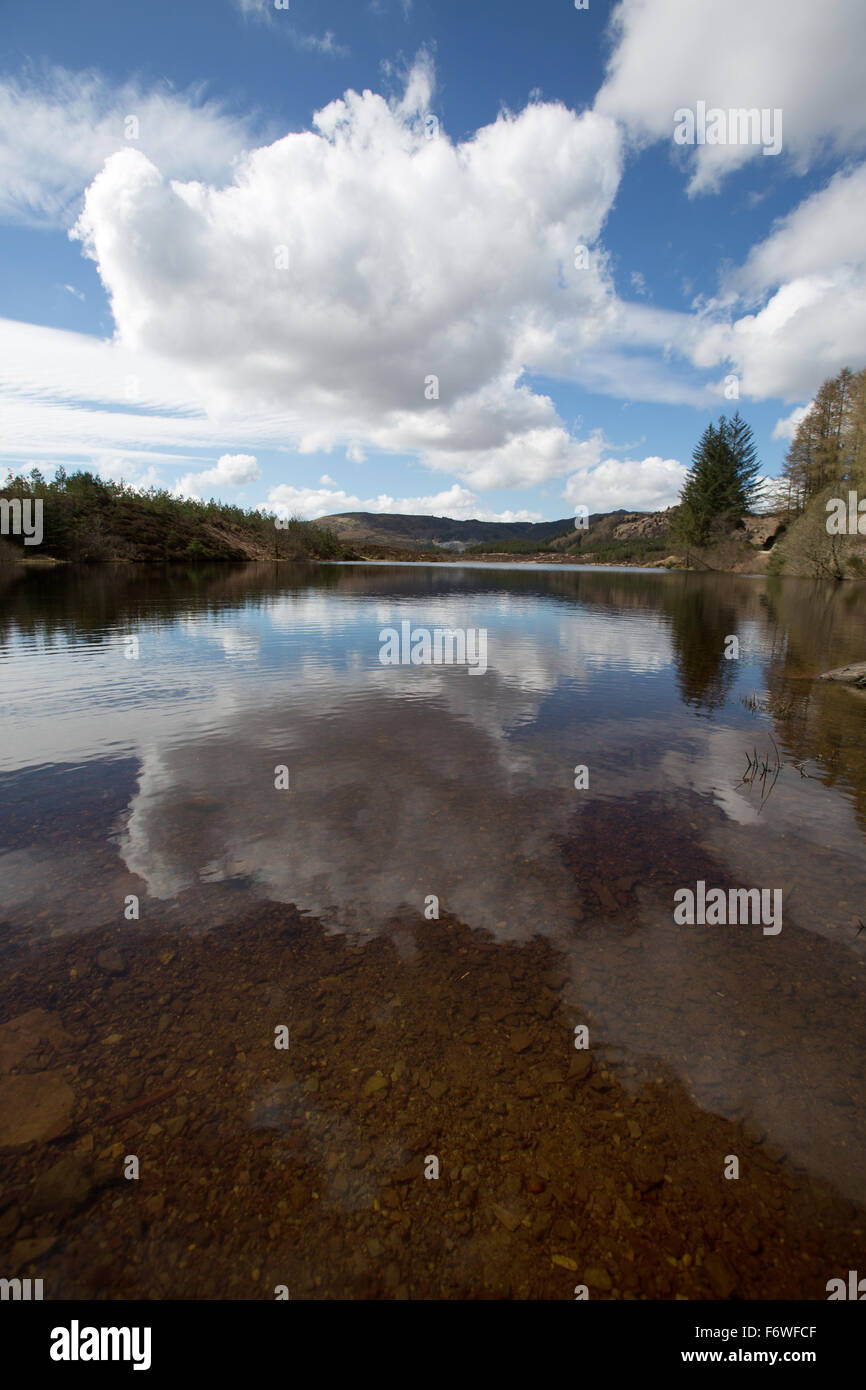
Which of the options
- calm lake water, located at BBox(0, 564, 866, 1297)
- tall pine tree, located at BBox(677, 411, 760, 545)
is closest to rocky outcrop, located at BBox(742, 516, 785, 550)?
tall pine tree, located at BBox(677, 411, 760, 545)

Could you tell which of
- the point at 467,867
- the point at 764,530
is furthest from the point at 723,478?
the point at 467,867

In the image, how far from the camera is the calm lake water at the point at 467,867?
470 cm

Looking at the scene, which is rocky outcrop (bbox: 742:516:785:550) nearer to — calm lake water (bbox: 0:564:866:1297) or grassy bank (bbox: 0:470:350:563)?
grassy bank (bbox: 0:470:350:563)

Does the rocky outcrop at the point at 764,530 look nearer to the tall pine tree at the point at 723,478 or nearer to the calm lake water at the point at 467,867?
the tall pine tree at the point at 723,478

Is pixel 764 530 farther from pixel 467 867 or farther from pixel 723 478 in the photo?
pixel 467 867

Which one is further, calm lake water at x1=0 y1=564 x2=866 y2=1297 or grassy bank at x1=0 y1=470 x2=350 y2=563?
grassy bank at x1=0 y1=470 x2=350 y2=563

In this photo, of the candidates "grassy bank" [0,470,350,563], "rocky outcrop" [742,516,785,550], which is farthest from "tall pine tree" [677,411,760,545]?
"grassy bank" [0,470,350,563]

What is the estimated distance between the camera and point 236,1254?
11.8 ft

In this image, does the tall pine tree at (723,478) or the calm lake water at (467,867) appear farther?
the tall pine tree at (723,478)

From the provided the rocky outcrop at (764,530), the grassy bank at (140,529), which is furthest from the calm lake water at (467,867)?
the rocky outcrop at (764,530)

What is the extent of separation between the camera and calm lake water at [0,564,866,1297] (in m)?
4.70

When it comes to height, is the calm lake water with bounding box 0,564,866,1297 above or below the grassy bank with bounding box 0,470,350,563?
below

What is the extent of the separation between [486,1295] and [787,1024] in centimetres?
383

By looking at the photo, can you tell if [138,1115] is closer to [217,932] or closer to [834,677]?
[217,932]
